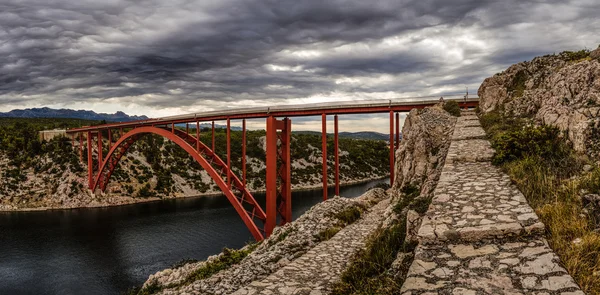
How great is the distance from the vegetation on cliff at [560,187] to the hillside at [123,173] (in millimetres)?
51480

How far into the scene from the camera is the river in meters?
23.4

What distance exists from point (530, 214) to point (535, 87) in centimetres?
1215

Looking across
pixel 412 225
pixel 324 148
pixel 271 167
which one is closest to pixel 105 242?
pixel 271 167

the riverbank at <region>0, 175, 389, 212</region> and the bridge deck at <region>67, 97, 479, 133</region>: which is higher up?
the bridge deck at <region>67, 97, 479, 133</region>

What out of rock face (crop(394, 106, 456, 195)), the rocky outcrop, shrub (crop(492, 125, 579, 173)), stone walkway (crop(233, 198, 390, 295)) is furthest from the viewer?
rock face (crop(394, 106, 456, 195))

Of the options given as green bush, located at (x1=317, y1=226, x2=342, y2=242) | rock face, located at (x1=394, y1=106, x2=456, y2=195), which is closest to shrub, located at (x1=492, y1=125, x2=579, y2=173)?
rock face, located at (x1=394, y1=106, x2=456, y2=195)

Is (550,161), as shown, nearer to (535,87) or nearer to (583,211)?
(583,211)

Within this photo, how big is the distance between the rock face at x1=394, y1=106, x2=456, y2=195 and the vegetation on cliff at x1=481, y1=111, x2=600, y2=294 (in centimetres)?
204

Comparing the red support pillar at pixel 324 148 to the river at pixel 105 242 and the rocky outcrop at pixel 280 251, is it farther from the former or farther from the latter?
the river at pixel 105 242

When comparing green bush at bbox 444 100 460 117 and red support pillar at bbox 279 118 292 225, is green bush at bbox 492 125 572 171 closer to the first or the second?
green bush at bbox 444 100 460 117

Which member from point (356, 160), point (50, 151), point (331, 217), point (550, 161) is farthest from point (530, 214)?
point (356, 160)

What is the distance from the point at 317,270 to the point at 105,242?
99.0 feet

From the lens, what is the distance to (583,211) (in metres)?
5.12

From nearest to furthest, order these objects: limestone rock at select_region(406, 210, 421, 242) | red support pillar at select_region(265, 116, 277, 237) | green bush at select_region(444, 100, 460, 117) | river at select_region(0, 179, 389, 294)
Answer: limestone rock at select_region(406, 210, 421, 242), green bush at select_region(444, 100, 460, 117), red support pillar at select_region(265, 116, 277, 237), river at select_region(0, 179, 389, 294)
